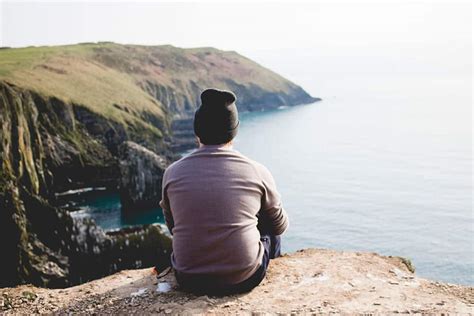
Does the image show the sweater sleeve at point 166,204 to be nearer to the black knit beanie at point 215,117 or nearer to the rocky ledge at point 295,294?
the black knit beanie at point 215,117

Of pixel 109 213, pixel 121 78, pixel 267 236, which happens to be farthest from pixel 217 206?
pixel 121 78

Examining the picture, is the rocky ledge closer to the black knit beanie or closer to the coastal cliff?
the coastal cliff

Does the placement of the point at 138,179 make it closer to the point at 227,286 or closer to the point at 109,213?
the point at 109,213

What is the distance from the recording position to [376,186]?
82.6 meters

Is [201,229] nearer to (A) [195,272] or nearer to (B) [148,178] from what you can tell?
(A) [195,272]

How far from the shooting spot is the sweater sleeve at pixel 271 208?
24.3 feet

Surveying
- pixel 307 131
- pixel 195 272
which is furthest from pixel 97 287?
pixel 307 131

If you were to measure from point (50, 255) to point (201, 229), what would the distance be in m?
36.4

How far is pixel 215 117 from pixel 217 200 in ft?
3.60

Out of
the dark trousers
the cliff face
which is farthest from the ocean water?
the dark trousers

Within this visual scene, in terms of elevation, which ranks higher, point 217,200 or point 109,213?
point 217,200

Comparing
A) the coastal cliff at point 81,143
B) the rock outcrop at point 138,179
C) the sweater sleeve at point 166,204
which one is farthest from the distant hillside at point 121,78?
the sweater sleeve at point 166,204

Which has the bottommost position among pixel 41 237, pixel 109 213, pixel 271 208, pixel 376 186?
pixel 376 186

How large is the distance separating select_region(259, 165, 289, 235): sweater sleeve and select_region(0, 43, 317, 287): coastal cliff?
7.66ft
